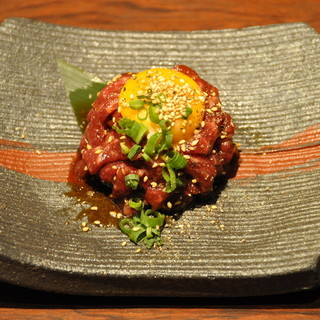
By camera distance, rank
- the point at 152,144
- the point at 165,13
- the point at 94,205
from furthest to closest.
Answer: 1. the point at 165,13
2. the point at 94,205
3. the point at 152,144

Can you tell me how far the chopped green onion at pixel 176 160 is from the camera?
3898mm

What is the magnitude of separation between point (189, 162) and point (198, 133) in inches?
11.1

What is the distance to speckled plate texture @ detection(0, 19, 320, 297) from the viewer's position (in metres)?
3.64

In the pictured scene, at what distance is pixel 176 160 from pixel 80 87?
167 centimetres

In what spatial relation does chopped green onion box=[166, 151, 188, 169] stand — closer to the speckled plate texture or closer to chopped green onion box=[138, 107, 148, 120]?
chopped green onion box=[138, 107, 148, 120]

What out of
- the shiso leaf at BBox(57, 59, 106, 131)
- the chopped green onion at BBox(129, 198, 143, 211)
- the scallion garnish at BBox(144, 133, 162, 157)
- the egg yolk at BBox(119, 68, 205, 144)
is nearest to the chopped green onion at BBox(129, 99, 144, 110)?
the egg yolk at BBox(119, 68, 205, 144)

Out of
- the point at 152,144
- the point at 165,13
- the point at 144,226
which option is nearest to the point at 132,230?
the point at 144,226

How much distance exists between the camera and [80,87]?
4.99m

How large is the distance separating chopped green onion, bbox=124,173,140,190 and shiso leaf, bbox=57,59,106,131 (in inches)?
44.0

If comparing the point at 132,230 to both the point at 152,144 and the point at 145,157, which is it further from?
the point at 152,144

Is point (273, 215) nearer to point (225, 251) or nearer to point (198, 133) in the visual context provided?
point (225, 251)

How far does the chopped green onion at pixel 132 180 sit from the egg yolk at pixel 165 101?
404mm

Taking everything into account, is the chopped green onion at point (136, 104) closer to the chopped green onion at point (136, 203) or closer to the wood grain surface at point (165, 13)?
the chopped green onion at point (136, 203)

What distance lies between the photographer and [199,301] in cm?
393
